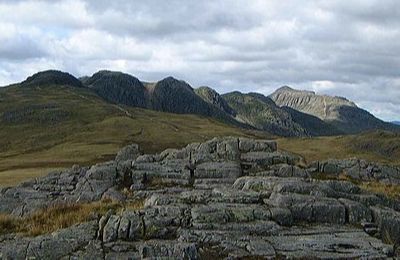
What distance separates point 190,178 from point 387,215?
20.9 m

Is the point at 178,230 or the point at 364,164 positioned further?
the point at 364,164

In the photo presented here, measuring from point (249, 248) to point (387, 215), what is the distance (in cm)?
897

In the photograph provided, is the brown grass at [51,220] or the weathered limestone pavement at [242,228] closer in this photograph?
the weathered limestone pavement at [242,228]

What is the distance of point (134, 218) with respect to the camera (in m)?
23.0

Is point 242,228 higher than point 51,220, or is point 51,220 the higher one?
point 242,228

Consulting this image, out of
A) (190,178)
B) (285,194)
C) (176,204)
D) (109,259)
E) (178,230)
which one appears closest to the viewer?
(109,259)

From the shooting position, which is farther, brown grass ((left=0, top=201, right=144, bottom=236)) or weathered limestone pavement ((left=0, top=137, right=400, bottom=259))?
brown grass ((left=0, top=201, right=144, bottom=236))

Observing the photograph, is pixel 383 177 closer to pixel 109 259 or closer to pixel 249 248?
pixel 249 248

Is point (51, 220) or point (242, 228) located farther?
point (51, 220)

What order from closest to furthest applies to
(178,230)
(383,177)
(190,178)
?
(178,230)
(190,178)
(383,177)

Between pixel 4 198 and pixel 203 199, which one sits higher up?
pixel 203 199

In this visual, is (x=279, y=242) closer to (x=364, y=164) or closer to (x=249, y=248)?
(x=249, y=248)

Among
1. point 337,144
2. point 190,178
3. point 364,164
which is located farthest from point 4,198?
point 337,144

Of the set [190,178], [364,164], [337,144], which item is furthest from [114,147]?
[190,178]
